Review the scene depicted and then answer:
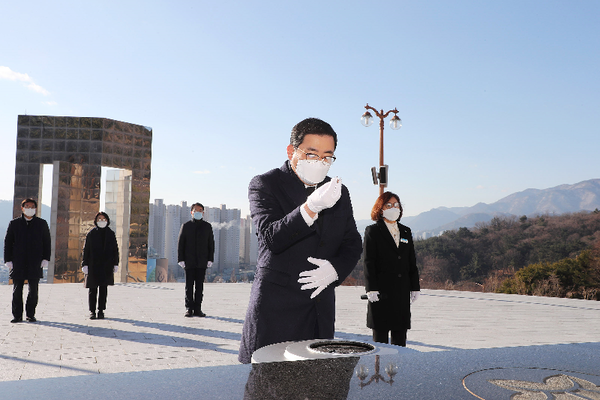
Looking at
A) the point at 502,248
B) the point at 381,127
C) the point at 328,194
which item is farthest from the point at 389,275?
the point at 502,248

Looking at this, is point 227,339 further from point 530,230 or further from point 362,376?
point 530,230

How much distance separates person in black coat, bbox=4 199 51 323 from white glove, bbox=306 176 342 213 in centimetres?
720

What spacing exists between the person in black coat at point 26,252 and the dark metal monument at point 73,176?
879cm

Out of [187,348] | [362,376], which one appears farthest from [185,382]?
[187,348]

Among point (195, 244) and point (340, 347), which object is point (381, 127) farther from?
point (340, 347)

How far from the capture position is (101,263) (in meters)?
8.25

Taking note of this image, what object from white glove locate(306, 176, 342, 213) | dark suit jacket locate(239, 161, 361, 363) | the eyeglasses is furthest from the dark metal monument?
white glove locate(306, 176, 342, 213)

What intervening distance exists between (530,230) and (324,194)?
37.5m

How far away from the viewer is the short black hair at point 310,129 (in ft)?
7.22

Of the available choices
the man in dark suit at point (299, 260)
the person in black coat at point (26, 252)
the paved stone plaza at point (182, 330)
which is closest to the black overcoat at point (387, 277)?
the paved stone plaza at point (182, 330)

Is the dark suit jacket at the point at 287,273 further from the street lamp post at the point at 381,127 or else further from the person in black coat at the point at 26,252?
the street lamp post at the point at 381,127

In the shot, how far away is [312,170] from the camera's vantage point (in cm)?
222

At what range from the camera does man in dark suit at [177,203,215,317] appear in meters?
8.49

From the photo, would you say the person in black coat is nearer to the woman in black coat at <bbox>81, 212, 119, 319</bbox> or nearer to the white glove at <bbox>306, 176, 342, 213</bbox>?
the woman in black coat at <bbox>81, 212, 119, 319</bbox>
